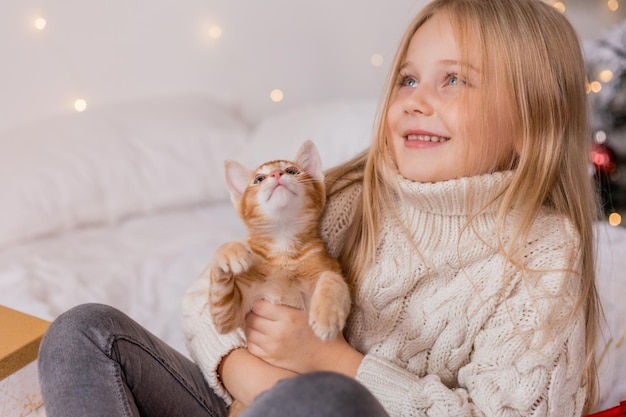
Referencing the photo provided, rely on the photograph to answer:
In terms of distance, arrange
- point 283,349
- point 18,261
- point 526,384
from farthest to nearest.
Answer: point 18,261 → point 283,349 → point 526,384

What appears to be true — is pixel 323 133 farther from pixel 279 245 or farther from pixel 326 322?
pixel 326 322

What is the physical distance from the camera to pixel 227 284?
927mm

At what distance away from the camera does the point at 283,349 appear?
1.06 meters

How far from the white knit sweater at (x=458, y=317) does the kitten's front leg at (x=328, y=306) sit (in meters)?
0.15

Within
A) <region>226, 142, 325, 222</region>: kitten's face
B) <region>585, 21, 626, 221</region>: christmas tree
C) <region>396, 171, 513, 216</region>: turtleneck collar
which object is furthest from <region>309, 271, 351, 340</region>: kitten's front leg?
<region>585, 21, 626, 221</region>: christmas tree

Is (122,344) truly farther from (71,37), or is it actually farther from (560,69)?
(71,37)

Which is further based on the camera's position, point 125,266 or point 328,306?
point 125,266

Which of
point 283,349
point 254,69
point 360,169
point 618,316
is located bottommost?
point 618,316

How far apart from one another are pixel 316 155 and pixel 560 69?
15.9 inches

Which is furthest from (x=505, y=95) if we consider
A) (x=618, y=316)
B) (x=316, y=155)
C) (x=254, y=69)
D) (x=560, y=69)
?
(x=254, y=69)

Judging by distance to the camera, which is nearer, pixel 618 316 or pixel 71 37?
pixel 618 316

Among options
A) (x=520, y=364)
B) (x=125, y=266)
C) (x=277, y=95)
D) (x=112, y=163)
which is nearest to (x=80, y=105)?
(x=112, y=163)

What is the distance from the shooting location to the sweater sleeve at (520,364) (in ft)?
3.13

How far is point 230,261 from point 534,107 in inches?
20.7
